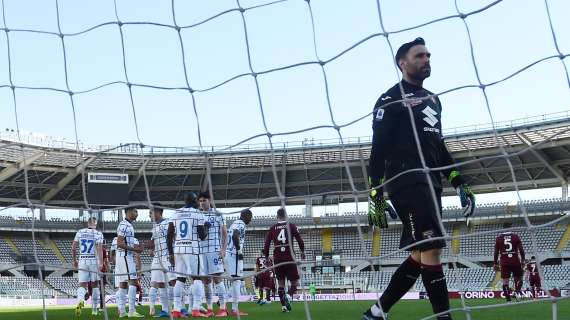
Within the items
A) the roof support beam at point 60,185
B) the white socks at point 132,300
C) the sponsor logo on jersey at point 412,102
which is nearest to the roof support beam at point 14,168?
the roof support beam at point 60,185

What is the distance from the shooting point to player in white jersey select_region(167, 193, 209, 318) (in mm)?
6941

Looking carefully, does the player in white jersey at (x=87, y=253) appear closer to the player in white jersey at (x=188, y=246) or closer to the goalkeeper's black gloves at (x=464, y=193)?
the player in white jersey at (x=188, y=246)

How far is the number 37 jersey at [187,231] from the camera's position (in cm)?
697

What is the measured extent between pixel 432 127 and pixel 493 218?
29424 millimetres

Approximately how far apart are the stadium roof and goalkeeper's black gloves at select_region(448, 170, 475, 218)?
21679mm

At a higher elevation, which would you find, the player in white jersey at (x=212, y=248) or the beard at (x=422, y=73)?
the beard at (x=422, y=73)

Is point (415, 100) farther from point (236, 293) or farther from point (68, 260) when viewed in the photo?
point (68, 260)

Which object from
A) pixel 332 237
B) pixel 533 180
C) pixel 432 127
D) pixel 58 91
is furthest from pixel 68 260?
pixel 432 127

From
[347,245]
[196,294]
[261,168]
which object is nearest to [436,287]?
[196,294]

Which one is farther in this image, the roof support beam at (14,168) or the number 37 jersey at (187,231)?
the roof support beam at (14,168)

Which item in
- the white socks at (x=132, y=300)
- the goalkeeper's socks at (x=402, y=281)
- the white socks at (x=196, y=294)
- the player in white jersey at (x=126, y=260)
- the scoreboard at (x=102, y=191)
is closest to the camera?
the goalkeeper's socks at (x=402, y=281)

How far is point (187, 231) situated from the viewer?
7047 millimetres

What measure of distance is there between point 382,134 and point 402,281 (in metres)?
0.84

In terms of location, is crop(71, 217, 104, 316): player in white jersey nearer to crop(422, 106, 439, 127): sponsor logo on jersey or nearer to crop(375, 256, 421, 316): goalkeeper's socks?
crop(375, 256, 421, 316): goalkeeper's socks
